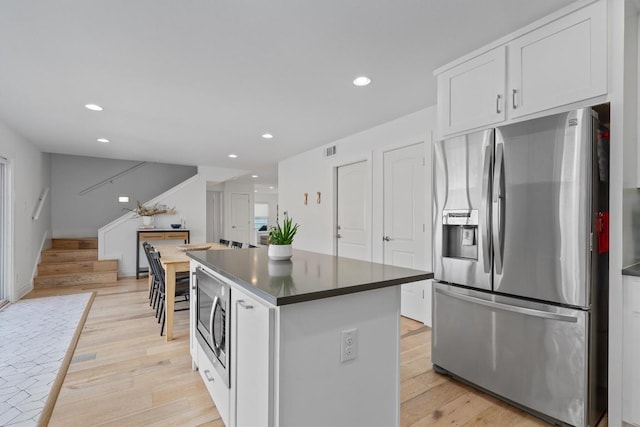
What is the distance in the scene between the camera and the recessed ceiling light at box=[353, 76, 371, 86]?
272 cm

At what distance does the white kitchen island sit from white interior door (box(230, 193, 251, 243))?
7.66 m

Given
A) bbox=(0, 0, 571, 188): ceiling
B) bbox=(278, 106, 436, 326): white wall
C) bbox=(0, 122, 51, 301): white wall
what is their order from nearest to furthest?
bbox=(0, 0, 571, 188): ceiling
bbox=(278, 106, 436, 326): white wall
bbox=(0, 122, 51, 301): white wall

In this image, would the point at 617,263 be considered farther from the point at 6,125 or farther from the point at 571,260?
the point at 6,125

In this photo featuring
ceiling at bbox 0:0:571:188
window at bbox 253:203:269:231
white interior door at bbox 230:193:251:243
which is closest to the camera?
ceiling at bbox 0:0:571:188

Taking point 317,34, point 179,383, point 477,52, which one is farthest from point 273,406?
point 477,52

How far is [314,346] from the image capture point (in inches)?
49.9

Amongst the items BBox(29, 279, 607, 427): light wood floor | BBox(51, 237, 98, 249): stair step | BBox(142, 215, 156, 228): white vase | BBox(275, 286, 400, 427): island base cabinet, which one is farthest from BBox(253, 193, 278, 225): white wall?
BBox(275, 286, 400, 427): island base cabinet

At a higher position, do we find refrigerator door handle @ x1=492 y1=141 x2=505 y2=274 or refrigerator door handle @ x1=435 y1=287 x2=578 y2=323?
refrigerator door handle @ x1=492 y1=141 x2=505 y2=274

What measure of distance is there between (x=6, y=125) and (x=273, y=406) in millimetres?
5077

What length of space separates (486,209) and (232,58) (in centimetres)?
207

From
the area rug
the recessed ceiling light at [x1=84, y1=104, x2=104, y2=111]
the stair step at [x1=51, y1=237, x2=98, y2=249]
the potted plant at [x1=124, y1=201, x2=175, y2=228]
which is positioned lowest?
the area rug

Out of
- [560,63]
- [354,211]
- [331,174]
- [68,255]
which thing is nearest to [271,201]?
[68,255]

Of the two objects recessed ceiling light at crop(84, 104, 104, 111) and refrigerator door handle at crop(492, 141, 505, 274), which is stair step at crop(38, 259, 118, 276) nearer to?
recessed ceiling light at crop(84, 104, 104, 111)

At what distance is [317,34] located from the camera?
81.4 inches
